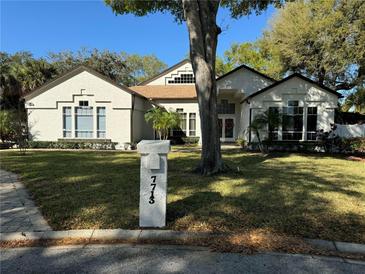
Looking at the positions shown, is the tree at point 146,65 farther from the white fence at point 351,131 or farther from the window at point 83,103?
the white fence at point 351,131

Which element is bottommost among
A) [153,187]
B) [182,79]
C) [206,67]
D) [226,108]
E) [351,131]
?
[153,187]

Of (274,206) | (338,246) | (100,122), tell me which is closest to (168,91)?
(100,122)

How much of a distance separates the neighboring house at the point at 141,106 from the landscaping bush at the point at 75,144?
0.42 metres

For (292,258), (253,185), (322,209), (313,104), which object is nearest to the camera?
(292,258)

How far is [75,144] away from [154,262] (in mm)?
17163

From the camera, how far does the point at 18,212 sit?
504cm

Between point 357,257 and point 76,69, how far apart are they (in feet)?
63.1

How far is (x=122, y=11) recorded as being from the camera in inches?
531

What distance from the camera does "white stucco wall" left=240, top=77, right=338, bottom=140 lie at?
57.5 feet

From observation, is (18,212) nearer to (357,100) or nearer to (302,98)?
(302,98)

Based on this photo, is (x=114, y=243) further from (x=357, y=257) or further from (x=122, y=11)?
(x=122, y=11)

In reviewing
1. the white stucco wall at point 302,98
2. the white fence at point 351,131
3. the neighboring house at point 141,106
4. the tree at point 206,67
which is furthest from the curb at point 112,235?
the white fence at point 351,131

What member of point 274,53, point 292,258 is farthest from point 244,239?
point 274,53

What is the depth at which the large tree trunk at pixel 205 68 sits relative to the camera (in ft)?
27.4
